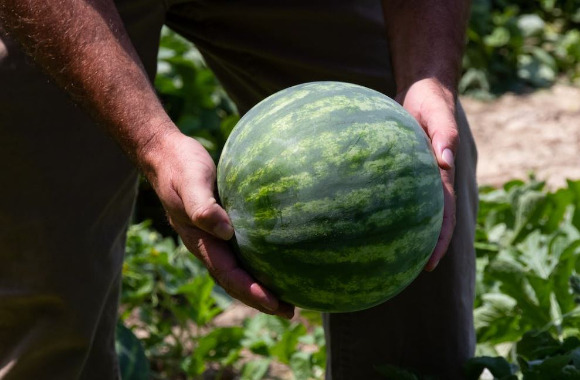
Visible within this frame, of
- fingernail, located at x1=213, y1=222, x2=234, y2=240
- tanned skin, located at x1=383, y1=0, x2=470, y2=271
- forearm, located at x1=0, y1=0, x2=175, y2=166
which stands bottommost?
tanned skin, located at x1=383, y1=0, x2=470, y2=271

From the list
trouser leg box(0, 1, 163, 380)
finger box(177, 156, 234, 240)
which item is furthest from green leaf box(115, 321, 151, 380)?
finger box(177, 156, 234, 240)

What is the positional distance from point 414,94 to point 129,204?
0.89 metres

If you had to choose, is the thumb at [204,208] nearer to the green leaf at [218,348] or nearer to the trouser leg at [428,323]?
the trouser leg at [428,323]

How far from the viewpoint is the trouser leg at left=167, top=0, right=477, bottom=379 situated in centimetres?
249

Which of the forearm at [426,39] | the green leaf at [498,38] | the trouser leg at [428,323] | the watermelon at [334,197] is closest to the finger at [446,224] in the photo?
the watermelon at [334,197]

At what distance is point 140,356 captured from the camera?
121 inches

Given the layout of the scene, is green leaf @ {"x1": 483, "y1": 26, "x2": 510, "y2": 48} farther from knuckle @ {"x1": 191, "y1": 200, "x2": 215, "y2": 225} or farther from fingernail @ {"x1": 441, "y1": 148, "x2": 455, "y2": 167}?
knuckle @ {"x1": 191, "y1": 200, "x2": 215, "y2": 225}

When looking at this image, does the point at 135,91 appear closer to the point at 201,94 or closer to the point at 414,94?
the point at 414,94

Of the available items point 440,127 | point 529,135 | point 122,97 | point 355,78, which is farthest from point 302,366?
point 529,135

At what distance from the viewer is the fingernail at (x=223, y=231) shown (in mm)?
1785

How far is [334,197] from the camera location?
1.71 meters

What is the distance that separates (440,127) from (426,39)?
387 mm

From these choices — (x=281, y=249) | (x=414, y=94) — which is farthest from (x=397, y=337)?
(x=281, y=249)

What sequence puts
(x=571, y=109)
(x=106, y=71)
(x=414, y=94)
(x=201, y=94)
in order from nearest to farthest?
(x=106, y=71), (x=414, y=94), (x=201, y=94), (x=571, y=109)
